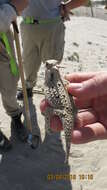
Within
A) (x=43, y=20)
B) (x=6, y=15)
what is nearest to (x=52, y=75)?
(x=6, y=15)

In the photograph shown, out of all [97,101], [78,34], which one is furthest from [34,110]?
[78,34]

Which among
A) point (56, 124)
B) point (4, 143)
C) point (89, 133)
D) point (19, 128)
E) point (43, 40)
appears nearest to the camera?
point (89, 133)

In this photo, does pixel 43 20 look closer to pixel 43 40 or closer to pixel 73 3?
pixel 43 40

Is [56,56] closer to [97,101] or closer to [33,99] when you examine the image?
[33,99]

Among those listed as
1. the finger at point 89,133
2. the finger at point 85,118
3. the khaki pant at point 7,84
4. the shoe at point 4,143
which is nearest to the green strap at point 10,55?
the khaki pant at point 7,84

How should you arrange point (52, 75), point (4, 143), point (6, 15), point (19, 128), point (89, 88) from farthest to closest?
1. point (19, 128)
2. point (4, 143)
3. point (6, 15)
4. point (52, 75)
5. point (89, 88)

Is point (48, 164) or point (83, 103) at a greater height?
point (83, 103)

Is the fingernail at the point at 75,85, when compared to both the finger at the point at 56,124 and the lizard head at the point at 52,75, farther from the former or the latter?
the finger at the point at 56,124
